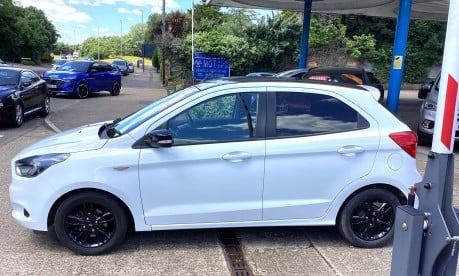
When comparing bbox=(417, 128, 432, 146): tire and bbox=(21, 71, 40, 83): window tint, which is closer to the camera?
bbox=(417, 128, 432, 146): tire

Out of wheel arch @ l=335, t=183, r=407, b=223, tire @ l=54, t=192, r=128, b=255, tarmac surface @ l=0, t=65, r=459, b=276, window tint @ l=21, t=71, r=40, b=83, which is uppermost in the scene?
window tint @ l=21, t=71, r=40, b=83

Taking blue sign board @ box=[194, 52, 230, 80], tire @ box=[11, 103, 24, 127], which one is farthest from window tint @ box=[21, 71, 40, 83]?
blue sign board @ box=[194, 52, 230, 80]

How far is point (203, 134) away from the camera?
4352 mm

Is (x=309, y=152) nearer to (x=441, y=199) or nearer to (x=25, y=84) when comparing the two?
(x=441, y=199)

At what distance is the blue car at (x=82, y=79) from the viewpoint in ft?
63.3

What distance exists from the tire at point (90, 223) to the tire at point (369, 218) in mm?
2132

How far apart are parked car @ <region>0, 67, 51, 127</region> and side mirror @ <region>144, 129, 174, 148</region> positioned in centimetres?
823

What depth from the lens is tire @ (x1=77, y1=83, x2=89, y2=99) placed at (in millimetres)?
19625

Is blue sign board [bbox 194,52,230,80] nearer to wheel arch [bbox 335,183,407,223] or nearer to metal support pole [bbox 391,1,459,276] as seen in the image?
wheel arch [bbox 335,183,407,223]

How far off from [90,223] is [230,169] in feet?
4.50

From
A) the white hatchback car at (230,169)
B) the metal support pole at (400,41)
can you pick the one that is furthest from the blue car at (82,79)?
the white hatchback car at (230,169)

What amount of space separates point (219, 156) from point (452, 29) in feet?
7.67

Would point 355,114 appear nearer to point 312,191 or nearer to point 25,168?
A: point 312,191

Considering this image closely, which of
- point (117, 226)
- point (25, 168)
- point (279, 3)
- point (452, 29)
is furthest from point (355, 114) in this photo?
point (279, 3)
